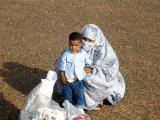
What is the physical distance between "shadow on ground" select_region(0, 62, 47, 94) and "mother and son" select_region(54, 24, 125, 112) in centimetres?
59

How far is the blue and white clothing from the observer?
654 cm

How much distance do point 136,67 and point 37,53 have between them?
6.78 feet

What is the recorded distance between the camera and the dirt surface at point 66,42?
24.5ft

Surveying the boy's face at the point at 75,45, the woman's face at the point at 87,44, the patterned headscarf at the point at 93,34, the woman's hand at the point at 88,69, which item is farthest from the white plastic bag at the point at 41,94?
the patterned headscarf at the point at 93,34

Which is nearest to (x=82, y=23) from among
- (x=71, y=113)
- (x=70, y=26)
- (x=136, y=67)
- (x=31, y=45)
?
(x=70, y=26)

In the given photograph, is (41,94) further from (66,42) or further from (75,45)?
(66,42)

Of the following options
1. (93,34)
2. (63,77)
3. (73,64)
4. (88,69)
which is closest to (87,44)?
(93,34)

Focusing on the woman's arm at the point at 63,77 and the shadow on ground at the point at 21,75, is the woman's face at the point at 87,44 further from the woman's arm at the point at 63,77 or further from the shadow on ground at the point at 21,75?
the shadow on ground at the point at 21,75

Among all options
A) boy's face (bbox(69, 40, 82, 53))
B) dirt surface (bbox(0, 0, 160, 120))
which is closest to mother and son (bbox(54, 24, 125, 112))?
boy's face (bbox(69, 40, 82, 53))

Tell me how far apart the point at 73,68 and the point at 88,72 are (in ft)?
1.57

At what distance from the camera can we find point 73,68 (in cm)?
656

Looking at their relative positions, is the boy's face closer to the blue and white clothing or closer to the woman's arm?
the blue and white clothing

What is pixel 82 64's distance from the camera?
6.66 metres

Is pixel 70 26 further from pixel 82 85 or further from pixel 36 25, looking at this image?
pixel 82 85
